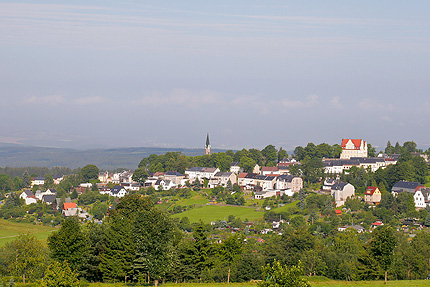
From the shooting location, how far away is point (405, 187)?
77625 mm

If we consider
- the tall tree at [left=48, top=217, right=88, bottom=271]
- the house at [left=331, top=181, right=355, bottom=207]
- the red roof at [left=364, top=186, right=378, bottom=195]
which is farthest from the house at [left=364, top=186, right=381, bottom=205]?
the tall tree at [left=48, top=217, right=88, bottom=271]

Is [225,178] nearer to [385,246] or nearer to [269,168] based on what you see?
[269,168]

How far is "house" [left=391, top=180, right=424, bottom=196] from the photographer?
76.2m

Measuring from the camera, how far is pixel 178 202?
280ft

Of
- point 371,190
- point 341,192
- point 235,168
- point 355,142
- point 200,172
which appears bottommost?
point 341,192

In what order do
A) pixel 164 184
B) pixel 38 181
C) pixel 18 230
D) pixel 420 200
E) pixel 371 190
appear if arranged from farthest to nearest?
pixel 38 181
pixel 164 184
pixel 371 190
pixel 420 200
pixel 18 230

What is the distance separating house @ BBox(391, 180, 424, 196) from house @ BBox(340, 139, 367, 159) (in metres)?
23.1

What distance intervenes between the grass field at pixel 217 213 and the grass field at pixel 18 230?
1779 centimetres

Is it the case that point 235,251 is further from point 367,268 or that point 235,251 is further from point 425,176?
point 425,176

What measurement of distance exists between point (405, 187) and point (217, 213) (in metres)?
27.6

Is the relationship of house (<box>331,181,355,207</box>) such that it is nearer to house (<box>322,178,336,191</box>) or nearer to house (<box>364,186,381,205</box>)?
house (<box>364,186,381,205</box>)

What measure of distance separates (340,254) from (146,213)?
17.8m

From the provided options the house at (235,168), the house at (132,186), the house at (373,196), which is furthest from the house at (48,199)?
the house at (373,196)

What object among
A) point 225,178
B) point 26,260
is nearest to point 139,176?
point 225,178
